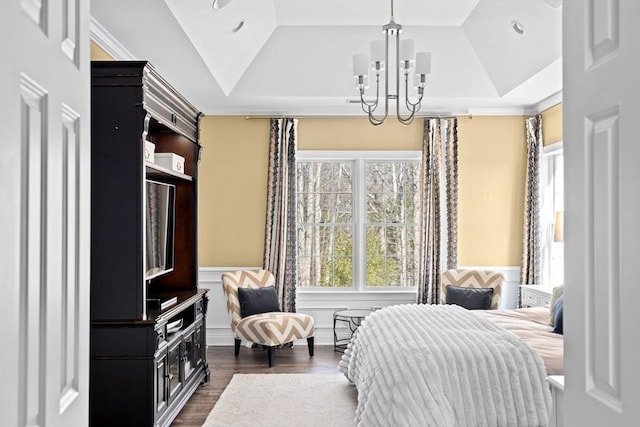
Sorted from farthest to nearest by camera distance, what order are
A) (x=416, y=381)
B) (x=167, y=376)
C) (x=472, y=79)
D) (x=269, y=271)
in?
1. (x=269, y=271)
2. (x=472, y=79)
3. (x=167, y=376)
4. (x=416, y=381)

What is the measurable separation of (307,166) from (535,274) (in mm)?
2872

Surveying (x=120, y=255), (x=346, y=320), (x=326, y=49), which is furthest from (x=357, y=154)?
(x=120, y=255)

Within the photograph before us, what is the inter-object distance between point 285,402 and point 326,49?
3361 mm

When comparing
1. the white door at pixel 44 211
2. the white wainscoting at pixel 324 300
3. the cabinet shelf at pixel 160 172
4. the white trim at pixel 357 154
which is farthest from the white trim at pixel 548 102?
the white door at pixel 44 211

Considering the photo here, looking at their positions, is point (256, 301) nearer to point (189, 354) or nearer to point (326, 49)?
point (189, 354)

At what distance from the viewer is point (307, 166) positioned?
6.20m

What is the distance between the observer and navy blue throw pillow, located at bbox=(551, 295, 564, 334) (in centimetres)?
371

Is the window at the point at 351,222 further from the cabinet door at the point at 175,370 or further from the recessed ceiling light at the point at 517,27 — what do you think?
the cabinet door at the point at 175,370

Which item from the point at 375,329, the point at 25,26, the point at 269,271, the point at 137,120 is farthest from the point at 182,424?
the point at 25,26

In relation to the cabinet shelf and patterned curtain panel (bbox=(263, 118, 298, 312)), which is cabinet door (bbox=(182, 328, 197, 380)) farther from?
patterned curtain panel (bbox=(263, 118, 298, 312))

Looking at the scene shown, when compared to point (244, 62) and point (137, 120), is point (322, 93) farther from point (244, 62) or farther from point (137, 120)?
point (137, 120)

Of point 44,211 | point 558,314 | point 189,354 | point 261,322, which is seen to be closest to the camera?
point 44,211

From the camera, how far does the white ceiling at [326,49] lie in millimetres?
3849

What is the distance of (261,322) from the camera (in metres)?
5.06
